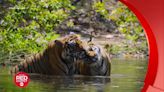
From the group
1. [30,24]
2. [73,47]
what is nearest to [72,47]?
[73,47]

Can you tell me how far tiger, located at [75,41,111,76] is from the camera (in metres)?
2.27

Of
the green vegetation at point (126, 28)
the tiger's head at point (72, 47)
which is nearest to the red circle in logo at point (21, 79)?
the tiger's head at point (72, 47)

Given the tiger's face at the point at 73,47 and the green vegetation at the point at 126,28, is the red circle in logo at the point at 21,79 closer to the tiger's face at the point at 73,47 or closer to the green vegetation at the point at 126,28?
the tiger's face at the point at 73,47

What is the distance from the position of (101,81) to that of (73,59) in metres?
0.20

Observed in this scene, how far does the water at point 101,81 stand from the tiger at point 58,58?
1.5 inches

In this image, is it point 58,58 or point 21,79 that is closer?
point 21,79

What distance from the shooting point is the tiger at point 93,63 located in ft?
7.45

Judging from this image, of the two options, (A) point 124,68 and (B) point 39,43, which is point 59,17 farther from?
(A) point 124,68

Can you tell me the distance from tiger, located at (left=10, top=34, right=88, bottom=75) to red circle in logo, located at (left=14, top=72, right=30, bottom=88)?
1.7 inches

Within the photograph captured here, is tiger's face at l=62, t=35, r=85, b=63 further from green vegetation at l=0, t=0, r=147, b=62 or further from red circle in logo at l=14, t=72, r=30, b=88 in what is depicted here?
red circle in logo at l=14, t=72, r=30, b=88

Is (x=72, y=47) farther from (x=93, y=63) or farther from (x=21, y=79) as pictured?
(x=21, y=79)

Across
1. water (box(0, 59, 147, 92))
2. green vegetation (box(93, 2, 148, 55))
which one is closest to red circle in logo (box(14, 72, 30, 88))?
water (box(0, 59, 147, 92))

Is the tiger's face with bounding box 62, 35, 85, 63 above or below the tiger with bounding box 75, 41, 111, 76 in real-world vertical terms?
above

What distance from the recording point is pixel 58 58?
2.30 metres
